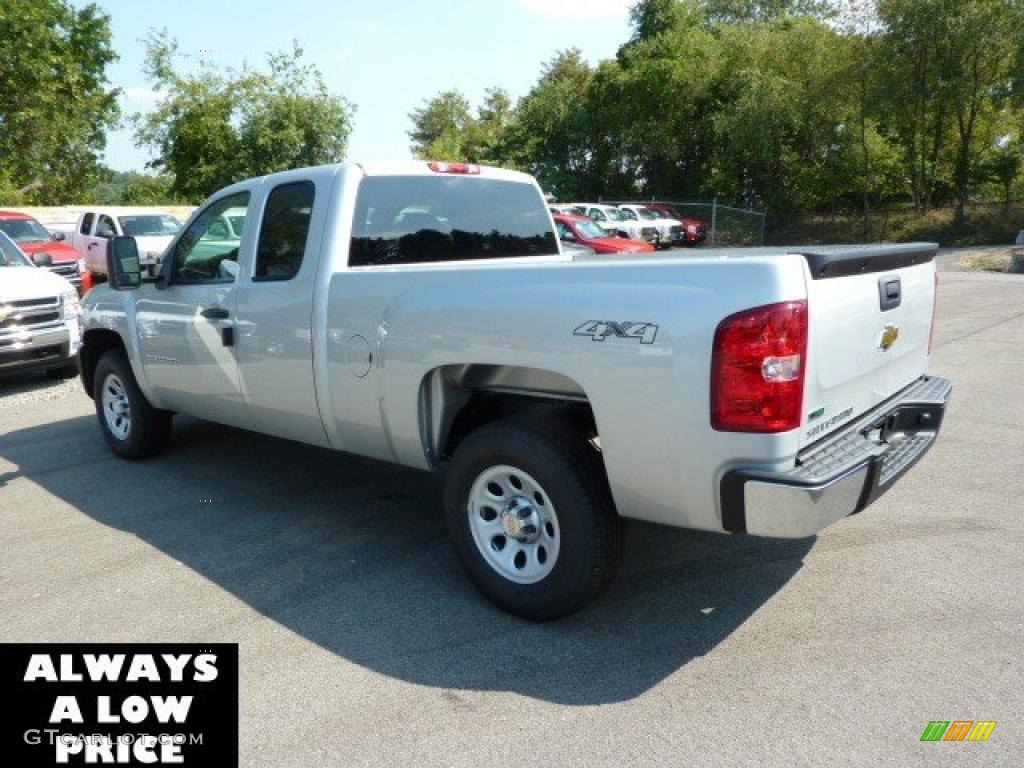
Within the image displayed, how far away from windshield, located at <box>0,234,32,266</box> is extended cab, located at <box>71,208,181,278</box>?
7.17 m

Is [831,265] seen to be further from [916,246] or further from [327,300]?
[327,300]

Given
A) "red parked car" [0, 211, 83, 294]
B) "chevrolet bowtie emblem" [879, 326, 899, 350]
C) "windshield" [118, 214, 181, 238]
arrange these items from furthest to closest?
1. "windshield" [118, 214, 181, 238]
2. "red parked car" [0, 211, 83, 294]
3. "chevrolet bowtie emblem" [879, 326, 899, 350]

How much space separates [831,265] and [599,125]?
40721 mm

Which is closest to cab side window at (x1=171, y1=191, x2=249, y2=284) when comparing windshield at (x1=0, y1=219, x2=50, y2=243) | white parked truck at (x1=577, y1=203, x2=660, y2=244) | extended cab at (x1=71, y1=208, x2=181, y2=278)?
windshield at (x1=0, y1=219, x2=50, y2=243)

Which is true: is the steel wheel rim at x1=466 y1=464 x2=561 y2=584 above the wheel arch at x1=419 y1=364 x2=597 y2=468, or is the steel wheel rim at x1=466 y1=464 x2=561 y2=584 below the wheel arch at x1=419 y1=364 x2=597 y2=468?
below

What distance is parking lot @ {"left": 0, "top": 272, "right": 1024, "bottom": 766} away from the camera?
2789 millimetres

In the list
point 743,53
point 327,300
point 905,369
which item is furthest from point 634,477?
point 743,53

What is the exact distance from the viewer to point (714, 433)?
2855 millimetres

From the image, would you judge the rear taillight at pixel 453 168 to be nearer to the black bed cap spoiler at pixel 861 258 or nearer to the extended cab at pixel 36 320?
the black bed cap spoiler at pixel 861 258

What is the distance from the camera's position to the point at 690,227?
29984 mm

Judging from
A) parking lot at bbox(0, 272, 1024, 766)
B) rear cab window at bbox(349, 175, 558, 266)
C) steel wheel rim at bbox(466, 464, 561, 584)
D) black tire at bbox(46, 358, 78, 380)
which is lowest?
parking lot at bbox(0, 272, 1024, 766)

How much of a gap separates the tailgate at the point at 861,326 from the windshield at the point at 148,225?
16.9 m

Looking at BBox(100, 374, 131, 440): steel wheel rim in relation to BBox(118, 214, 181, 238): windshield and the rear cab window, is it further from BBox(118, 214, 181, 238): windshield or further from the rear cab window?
BBox(118, 214, 181, 238): windshield

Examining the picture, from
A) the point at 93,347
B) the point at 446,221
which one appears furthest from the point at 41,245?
the point at 446,221
